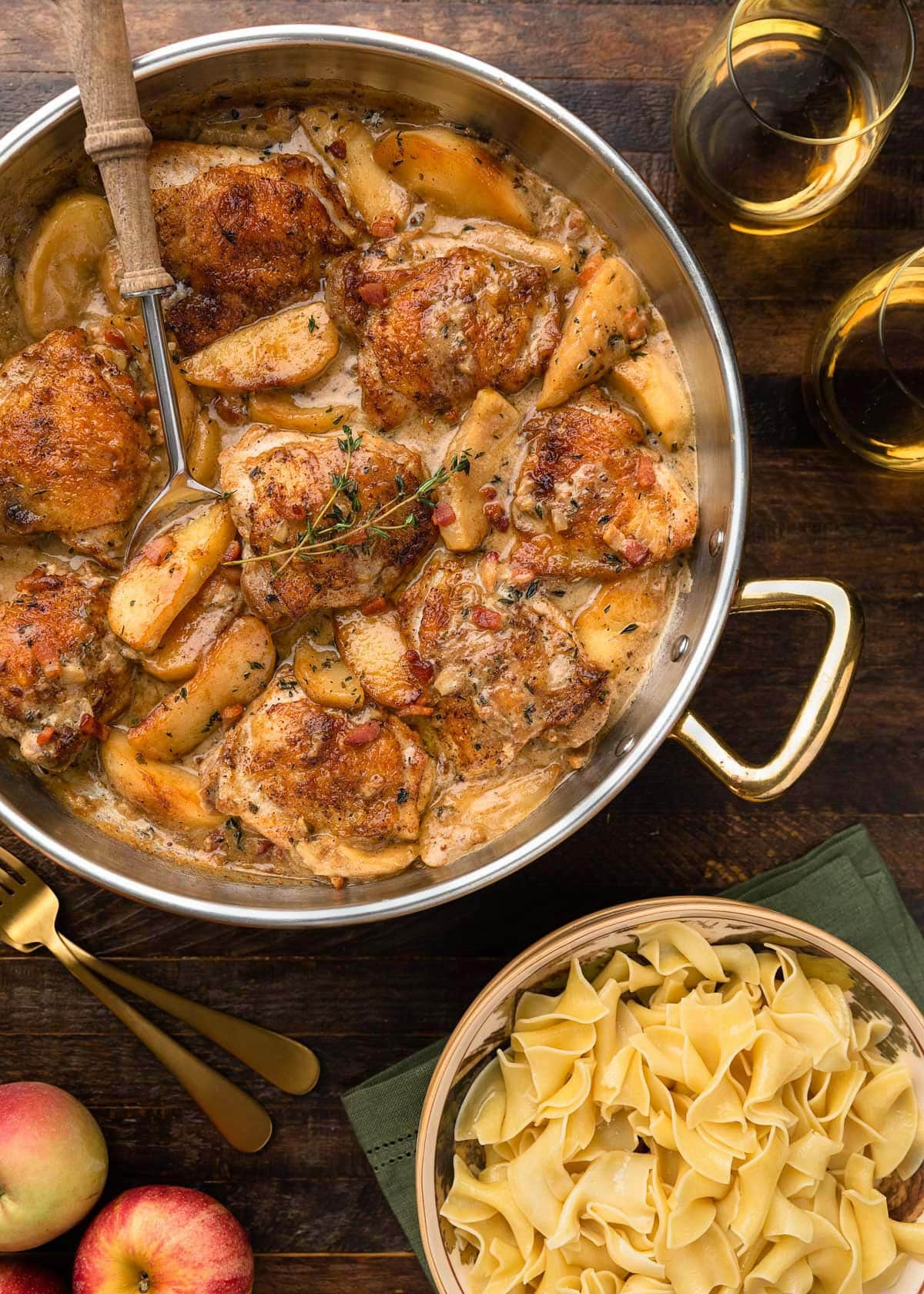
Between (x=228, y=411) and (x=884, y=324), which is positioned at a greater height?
(x=228, y=411)

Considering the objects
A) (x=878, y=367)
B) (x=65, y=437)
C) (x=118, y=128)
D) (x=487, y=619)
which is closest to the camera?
(x=118, y=128)

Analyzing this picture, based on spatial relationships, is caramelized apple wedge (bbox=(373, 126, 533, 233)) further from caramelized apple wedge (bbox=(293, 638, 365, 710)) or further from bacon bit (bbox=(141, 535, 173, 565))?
caramelized apple wedge (bbox=(293, 638, 365, 710))

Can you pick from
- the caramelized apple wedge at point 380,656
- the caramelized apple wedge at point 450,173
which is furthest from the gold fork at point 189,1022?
the caramelized apple wedge at point 450,173

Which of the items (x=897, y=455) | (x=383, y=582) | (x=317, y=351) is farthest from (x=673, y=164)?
(x=383, y=582)

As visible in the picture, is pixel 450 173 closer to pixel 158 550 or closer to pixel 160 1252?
pixel 158 550

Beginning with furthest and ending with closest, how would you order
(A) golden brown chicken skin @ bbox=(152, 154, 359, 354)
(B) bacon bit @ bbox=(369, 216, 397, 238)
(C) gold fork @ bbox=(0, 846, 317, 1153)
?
(C) gold fork @ bbox=(0, 846, 317, 1153), (B) bacon bit @ bbox=(369, 216, 397, 238), (A) golden brown chicken skin @ bbox=(152, 154, 359, 354)

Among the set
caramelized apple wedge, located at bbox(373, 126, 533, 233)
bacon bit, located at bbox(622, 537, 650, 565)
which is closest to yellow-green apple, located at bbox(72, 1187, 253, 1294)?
bacon bit, located at bbox(622, 537, 650, 565)

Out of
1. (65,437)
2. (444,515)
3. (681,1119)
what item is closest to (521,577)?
(444,515)
